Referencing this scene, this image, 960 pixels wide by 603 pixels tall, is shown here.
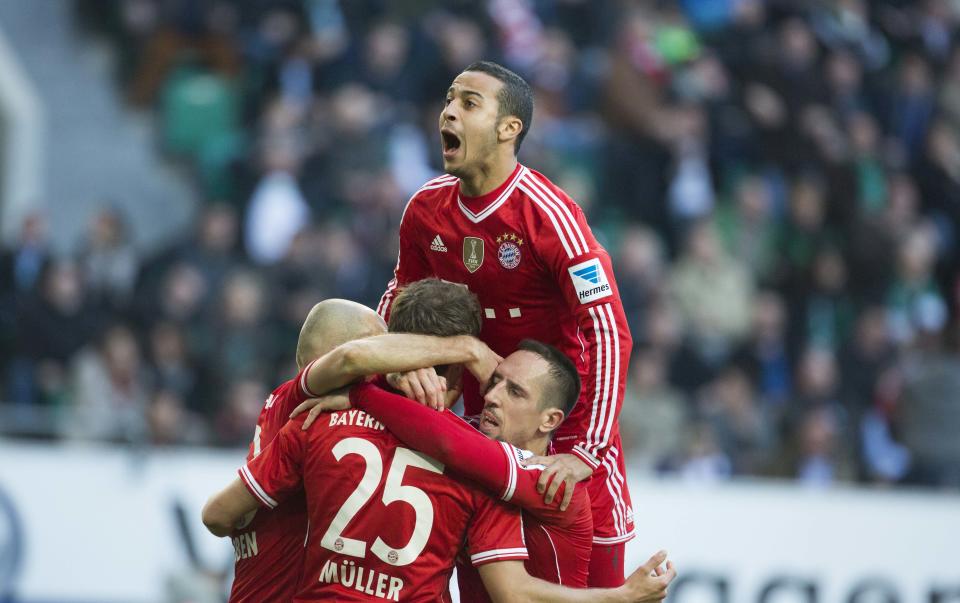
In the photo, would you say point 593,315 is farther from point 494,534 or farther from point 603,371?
point 494,534

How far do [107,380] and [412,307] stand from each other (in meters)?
5.80

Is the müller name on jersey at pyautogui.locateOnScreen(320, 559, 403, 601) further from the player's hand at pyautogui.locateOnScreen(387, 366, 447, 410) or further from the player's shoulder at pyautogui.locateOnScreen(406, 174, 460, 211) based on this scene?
the player's shoulder at pyautogui.locateOnScreen(406, 174, 460, 211)

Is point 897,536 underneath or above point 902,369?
underneath

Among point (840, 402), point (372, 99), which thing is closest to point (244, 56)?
point (372, 99)

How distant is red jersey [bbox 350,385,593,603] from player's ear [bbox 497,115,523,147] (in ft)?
3.64

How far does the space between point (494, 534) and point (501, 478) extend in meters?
0.18

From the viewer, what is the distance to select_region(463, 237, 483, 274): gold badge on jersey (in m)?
5.37

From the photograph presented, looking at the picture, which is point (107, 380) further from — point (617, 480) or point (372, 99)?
point (617, 480)

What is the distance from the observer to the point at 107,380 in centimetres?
1014

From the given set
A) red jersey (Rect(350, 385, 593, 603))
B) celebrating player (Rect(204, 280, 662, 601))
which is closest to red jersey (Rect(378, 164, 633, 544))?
red jersey (Rect(350, 385, 593, 603))

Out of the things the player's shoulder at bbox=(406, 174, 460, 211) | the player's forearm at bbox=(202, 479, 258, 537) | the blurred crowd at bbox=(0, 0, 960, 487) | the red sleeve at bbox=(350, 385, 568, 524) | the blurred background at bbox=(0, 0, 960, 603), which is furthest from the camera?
the blurred crowd at bbox=(0, 0, 960, 487)

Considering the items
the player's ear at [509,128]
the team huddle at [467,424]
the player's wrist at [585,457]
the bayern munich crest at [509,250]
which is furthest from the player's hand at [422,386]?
the player's ear at [509,128]

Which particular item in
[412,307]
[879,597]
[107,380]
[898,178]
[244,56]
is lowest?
[879,597]

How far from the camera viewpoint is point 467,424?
468cm
